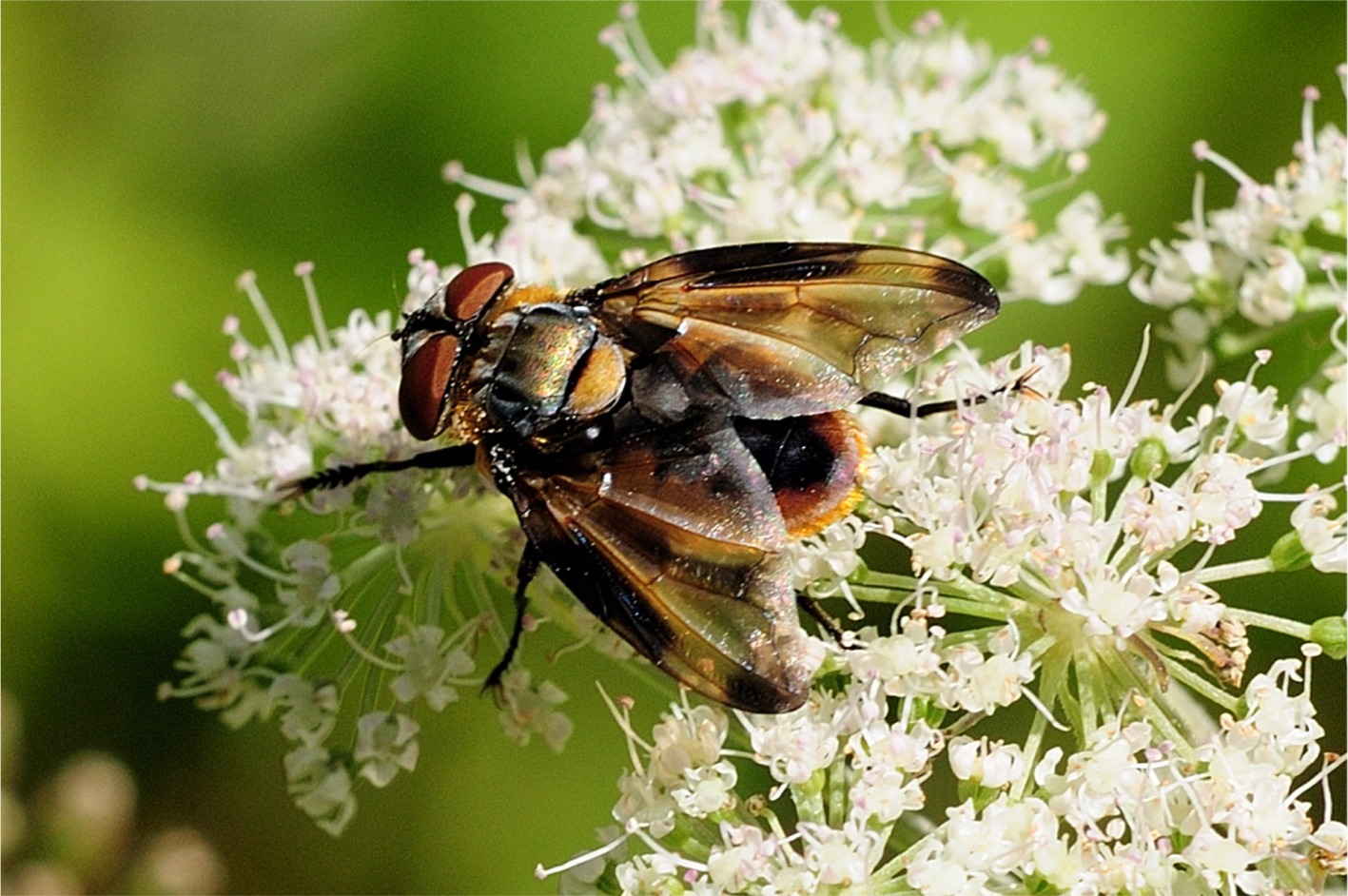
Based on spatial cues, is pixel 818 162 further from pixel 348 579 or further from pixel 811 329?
pixel 348 579

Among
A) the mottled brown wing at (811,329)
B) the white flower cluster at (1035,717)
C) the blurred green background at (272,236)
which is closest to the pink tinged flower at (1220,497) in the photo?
the white flower cluster at (1035,717)

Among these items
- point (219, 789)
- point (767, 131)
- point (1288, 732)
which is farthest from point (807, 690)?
point (219, 789)

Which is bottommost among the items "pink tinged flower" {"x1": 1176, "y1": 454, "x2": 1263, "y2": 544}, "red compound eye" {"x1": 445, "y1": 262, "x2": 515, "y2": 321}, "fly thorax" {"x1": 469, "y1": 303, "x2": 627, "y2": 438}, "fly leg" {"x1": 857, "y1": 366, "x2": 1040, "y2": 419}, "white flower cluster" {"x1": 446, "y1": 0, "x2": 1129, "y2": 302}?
"pink tinged flower" {"x1": 1176, "y1": 454, "x2": 1263, "y2": 544}

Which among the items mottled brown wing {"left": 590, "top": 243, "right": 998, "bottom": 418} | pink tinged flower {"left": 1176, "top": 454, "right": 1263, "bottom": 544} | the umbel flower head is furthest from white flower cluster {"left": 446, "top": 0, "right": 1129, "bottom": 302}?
pink tinged flower {"left": 1176, "top": 454, "right": 1263, "bottom": 544}

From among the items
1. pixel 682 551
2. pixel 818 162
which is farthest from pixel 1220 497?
pixel 818 162

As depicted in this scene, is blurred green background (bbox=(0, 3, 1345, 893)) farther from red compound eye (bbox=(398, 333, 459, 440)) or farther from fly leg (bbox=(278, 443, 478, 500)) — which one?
red compound eye (bbox=(398, 333, 459, 440))

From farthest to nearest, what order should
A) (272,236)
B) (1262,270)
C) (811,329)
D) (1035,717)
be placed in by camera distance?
(272,236) → (1262,270) → (811,329) → (1035,717)
